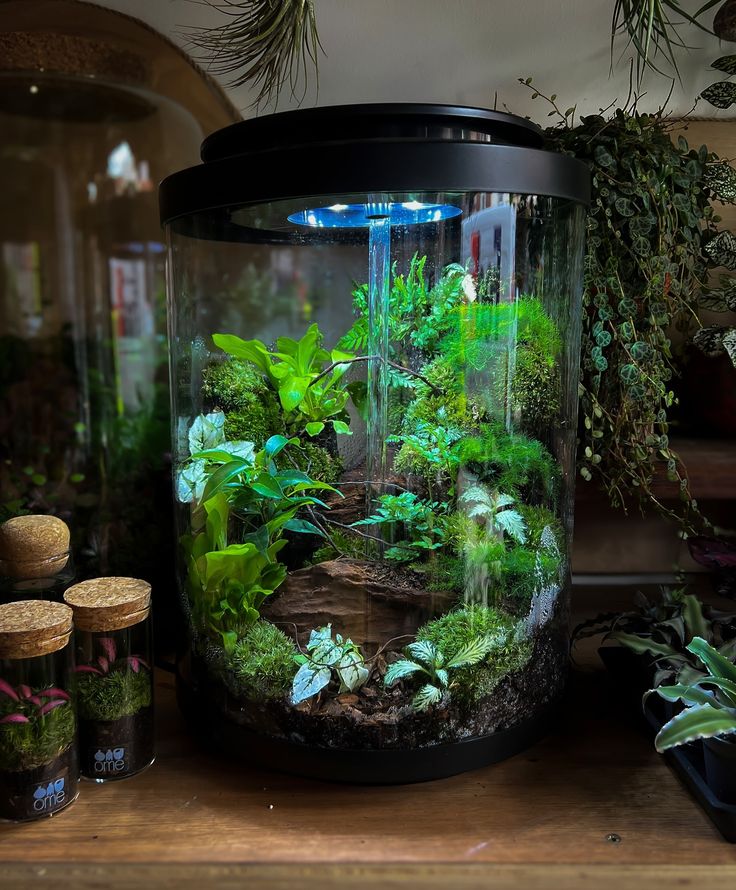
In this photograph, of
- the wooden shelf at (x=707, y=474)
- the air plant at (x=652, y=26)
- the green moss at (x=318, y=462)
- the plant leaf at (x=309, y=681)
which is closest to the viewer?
the plant leaf at (x=309, y=681)

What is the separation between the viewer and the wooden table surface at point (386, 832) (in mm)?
843

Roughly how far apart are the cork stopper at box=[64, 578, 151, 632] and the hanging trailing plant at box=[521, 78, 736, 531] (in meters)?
0.72

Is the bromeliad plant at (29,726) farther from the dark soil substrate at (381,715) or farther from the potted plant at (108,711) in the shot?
the dark soil substrate at (381,715)

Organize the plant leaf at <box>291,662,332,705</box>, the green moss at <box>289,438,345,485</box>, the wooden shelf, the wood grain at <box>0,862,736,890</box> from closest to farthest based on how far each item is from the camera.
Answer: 1. the wood grain at <box>0,862,736,890</box>
2. the plant leaf at <box>291,662,332,705</box>
3. the green moss at <box>289,438,345,485</box>
4. the wooden shelf

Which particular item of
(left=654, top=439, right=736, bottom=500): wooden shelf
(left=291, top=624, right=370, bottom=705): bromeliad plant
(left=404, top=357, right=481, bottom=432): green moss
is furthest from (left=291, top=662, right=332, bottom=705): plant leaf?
(left=654, top=439, right=736, bottom=500): wooden shelf

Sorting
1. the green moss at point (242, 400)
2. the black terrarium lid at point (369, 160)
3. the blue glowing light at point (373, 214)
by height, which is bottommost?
the green moss at point (242, 400)

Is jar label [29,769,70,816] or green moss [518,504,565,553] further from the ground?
green moss [518,504,565,553]

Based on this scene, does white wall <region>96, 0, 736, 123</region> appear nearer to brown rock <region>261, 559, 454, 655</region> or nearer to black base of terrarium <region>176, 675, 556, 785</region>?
brown rock <region>261, 559, 454, 655</region>

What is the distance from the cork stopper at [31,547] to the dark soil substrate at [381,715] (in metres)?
0.27

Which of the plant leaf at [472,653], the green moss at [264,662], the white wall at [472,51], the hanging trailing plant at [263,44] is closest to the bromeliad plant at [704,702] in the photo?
the plant leaf at [472,653]

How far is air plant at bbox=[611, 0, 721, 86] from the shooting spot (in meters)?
1.18

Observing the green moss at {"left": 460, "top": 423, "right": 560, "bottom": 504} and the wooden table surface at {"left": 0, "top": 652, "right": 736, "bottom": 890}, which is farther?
the green moss at {"left": 460, "top": 423, "right": 560, "bottom": 504}

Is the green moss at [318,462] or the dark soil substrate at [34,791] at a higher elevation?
the green moss at [318,462]

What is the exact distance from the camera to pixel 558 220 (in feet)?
3.31
